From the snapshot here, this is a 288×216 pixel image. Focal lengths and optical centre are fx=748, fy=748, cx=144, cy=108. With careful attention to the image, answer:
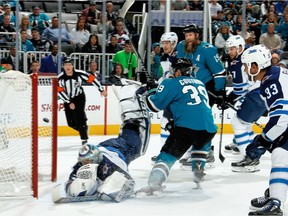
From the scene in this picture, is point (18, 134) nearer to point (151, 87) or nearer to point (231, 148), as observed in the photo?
point (151, 87)

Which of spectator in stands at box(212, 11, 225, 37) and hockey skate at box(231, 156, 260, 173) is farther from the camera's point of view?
spectator in stands at box(212, 11, 225, 37)

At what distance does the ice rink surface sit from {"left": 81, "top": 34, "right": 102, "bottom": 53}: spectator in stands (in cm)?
311

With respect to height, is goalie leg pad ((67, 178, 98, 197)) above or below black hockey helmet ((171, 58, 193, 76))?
below

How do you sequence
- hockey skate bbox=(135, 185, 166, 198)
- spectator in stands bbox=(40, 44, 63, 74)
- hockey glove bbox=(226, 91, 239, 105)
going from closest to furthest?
hockey skate bbox=(135, 185, 166, 198) < hockey glove bbox=(226, 91, 239, 105) < spectator in stands bbox=(40, 44, 63, 74)

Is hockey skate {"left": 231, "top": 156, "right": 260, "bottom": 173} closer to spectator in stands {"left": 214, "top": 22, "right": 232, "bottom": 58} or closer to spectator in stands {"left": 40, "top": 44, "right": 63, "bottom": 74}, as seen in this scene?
spectator in stands {"left": 40, "top": 44, "right": 63, "bottom": 74}

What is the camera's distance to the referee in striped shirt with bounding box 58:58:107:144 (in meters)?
8.06

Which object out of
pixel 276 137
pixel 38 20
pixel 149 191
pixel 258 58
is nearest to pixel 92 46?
pixel 38 20

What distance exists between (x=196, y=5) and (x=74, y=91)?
13.3 feet

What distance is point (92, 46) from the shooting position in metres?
9.92

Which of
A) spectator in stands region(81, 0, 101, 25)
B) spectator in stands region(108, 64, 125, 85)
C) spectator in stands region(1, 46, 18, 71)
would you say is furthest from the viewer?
spectator in stands region(81, 0, 101, 25)

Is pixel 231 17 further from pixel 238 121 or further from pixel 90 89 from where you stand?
pixel 238 121

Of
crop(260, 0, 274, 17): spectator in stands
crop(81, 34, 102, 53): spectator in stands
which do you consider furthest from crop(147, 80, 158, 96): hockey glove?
crop(260, 0, 274, 17): spectator in stands

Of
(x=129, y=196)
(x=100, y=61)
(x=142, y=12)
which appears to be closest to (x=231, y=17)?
(x=142, y=12)

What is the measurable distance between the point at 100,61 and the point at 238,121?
3.49 meters
